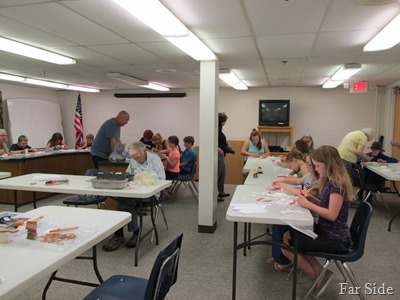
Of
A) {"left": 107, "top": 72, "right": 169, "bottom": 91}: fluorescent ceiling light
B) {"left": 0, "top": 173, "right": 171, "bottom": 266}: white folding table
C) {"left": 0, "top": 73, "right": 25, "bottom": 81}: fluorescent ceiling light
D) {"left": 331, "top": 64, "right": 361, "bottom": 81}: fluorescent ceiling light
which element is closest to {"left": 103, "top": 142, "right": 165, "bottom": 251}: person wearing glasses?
{"left": 0, "top": 173, "right": 171, "bottom": 266}: white folding table

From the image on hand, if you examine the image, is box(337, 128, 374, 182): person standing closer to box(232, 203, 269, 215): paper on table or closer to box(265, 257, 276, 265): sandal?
box(265, 257, 276, 265): sandal

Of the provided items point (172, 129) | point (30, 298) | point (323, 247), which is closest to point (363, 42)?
point (323, 247)

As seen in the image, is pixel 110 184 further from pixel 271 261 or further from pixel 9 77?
pixel 9 77

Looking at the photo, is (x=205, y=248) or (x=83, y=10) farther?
(x=205, y=248)

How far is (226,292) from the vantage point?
2557 millimetres

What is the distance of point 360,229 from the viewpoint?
2232mm

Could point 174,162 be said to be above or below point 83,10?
below

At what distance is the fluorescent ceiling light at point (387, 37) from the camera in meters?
2.68

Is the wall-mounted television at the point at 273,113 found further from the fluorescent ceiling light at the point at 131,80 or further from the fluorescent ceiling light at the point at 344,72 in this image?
the fluorescent ceiling light at the point at 131,80

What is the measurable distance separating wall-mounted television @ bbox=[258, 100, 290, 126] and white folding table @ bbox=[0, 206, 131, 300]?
5739mm

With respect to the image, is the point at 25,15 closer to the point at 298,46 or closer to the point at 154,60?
the point at 154,60

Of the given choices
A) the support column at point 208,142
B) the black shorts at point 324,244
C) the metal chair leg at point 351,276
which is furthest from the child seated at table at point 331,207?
the support column at point 208,142

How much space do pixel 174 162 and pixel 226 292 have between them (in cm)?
298

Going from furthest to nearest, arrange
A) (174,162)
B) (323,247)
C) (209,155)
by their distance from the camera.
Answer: (174,162)
(209,155)
(323,247)
